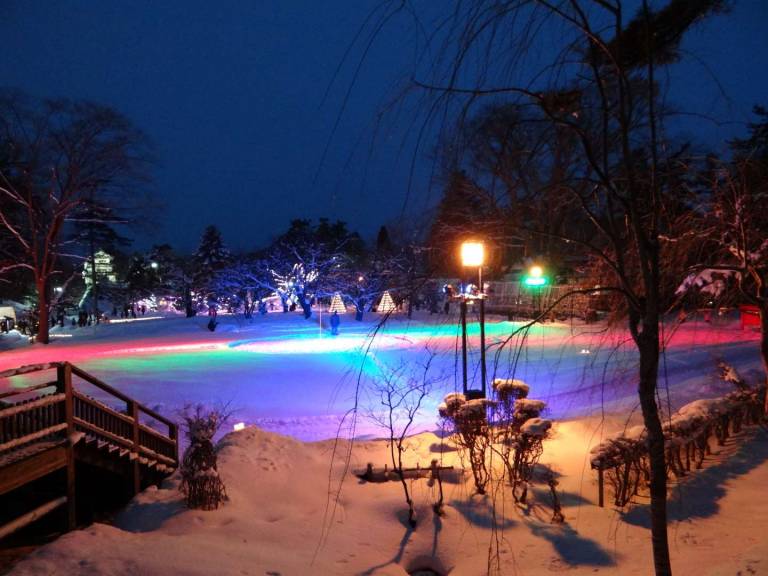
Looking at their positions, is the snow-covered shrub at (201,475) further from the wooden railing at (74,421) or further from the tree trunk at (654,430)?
the tree trunk at (654,430)

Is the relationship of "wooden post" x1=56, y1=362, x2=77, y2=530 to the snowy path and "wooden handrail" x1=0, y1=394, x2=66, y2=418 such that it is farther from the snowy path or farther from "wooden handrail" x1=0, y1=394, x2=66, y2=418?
the snowy path

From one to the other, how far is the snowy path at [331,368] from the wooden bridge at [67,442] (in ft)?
11.2

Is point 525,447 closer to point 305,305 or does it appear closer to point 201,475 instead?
point 201,475

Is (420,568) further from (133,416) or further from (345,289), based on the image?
(345,289)

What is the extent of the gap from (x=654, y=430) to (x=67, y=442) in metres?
7.42

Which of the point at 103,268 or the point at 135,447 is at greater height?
the point at 103,268

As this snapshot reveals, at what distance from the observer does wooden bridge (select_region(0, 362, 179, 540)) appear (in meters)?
6.57

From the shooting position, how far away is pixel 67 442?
24.4 feet

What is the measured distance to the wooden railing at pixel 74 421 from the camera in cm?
662

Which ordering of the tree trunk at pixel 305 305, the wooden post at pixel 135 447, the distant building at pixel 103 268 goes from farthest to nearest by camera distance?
1. the distant building at pixel 103 268
2. the tree trunk at pixel 305 305
3. the wooden post at pixel 135 447

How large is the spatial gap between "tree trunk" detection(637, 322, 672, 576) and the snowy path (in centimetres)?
274

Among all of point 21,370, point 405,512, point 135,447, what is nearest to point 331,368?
point 135,447

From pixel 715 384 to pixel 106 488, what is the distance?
43.0ft

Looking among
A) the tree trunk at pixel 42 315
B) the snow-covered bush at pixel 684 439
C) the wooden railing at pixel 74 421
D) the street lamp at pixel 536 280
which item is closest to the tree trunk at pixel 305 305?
the street lamp at pixel 536 280
